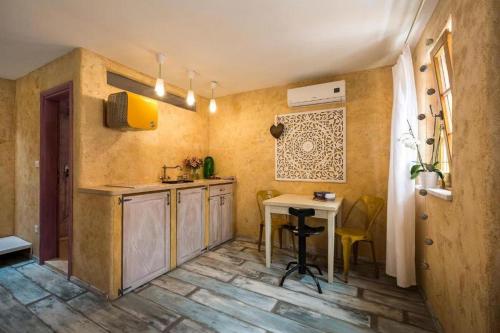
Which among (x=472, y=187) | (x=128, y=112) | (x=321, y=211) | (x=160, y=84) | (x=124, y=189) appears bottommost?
(x=321, y=211)

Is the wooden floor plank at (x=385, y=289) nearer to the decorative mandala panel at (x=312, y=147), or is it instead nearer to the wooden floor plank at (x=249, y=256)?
the wooden floor plank at (x=249, y=256)

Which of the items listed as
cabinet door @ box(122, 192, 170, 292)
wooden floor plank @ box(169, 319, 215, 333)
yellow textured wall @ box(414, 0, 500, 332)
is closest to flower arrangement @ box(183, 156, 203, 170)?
cabinet door @ box(122, 192, 170, 292)

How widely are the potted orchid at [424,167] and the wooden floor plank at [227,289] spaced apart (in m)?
1.73

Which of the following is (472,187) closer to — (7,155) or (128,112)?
(128,112)

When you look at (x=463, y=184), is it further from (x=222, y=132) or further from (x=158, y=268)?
(x=222, y=132)

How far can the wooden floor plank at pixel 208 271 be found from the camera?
2502 millimetres

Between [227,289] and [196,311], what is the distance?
0.42 metres

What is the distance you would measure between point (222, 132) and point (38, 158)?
264 cm

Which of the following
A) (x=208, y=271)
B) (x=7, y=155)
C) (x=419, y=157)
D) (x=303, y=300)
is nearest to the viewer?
(x=419, y=157)

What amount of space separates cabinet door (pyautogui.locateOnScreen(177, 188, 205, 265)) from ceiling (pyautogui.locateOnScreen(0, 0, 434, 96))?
1.72 m

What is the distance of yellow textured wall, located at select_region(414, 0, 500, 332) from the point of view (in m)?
1.07

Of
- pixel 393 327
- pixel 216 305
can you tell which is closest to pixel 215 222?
pixel 216 305

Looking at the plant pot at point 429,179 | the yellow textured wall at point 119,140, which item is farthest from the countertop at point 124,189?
the plant pot at point 429,179

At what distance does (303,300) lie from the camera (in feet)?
6.79
